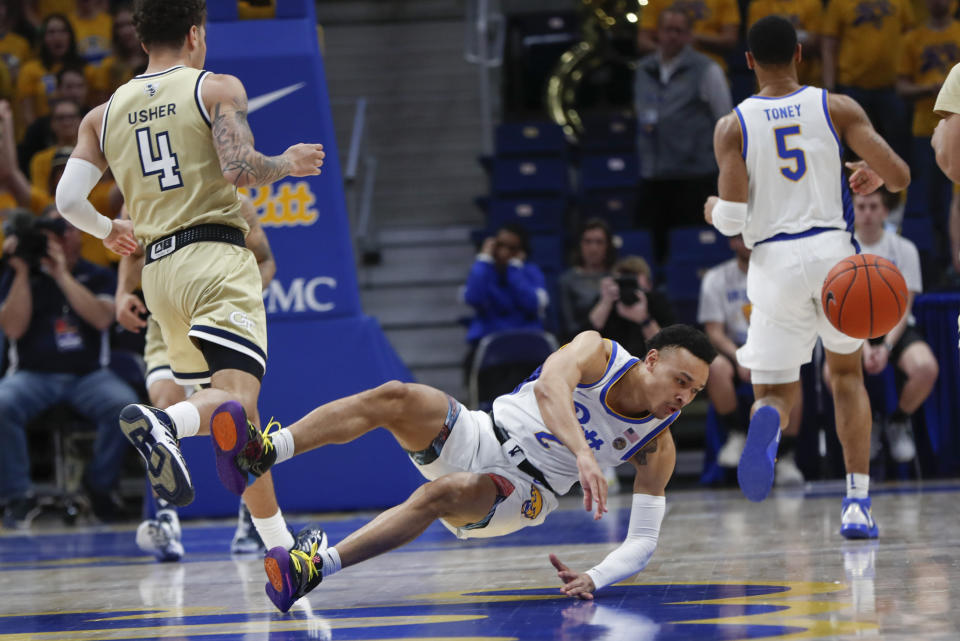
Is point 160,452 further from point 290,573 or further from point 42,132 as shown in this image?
point 42,132

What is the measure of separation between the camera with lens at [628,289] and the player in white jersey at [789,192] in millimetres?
2849

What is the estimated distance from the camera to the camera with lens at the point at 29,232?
26.7 feet

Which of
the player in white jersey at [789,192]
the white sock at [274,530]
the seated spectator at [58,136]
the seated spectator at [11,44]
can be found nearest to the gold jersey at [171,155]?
the white sock at [274,530]

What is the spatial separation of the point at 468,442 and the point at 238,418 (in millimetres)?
848

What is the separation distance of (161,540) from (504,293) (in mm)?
3947

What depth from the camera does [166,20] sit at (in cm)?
460

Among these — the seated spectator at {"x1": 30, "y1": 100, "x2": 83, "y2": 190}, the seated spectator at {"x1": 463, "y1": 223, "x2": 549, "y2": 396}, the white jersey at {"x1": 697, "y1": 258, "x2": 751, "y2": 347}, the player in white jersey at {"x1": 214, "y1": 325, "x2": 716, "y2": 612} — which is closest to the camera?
the player in white jersey at {"x1": 214, "y1": 325, "x2": 716, "y2": 612}

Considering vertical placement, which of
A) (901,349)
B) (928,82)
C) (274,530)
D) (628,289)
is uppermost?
(928,82)

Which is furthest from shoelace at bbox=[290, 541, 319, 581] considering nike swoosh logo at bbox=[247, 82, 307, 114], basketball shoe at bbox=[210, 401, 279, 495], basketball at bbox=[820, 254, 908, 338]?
nike swoosh logo at bbox=[247, 82, 307, 114]

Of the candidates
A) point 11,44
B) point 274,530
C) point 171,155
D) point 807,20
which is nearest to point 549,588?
point 274,530

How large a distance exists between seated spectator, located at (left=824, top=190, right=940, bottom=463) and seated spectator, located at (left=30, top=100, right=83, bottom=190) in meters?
6.24

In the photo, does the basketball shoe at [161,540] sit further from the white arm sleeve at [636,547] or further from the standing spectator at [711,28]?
the standing spectator at [711,28]

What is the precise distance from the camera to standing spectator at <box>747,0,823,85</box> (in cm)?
1057

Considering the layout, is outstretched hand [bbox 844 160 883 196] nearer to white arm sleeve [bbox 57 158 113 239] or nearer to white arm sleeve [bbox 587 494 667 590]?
white arm sleeve [bbox 587 494 667 590]
